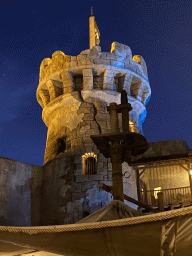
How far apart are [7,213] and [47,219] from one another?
58.6 inches

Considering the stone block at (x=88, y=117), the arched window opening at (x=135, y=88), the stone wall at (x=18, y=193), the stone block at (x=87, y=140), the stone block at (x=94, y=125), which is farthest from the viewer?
the arched window opening at (x=135, y=88)

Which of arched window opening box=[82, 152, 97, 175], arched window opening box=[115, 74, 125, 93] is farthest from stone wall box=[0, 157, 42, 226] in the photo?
arched window opening box=[115, 74, 125, 93]

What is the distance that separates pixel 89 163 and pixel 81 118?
74.3 inches

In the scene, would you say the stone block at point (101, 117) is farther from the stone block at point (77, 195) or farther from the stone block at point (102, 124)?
the stone block at point (77, 195)

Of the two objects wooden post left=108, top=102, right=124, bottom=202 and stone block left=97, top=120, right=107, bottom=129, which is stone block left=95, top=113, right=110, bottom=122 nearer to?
stone block left=97, top=120, right=107, bottom=129

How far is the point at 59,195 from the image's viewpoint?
11.9 m

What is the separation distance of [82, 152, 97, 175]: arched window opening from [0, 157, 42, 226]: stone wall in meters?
2.38

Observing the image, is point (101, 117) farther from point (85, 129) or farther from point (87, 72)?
point (87, 72)

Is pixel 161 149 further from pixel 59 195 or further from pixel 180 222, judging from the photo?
pixel 180 222

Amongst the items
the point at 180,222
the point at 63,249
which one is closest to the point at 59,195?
the point at 63,249

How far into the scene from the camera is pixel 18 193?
489 inches

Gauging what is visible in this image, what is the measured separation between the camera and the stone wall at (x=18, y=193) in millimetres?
11740

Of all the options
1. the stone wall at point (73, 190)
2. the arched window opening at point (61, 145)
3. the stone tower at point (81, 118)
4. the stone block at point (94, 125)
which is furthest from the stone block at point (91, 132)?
the arched window opening at point (61, 145)

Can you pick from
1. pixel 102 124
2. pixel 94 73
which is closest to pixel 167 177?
pixel 102 124
